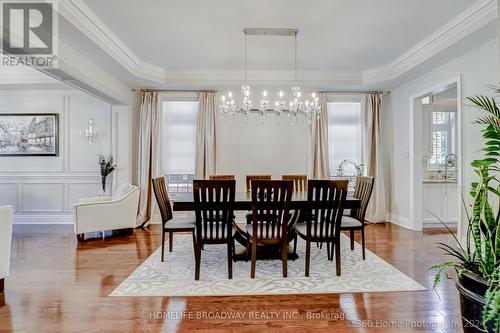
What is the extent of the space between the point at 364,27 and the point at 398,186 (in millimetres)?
3355

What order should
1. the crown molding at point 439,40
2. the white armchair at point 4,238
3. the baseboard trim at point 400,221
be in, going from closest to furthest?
1. the white armchair at point 4,238
2. the crown molding at point 439,40
3. the baseboard trim at point 400,221

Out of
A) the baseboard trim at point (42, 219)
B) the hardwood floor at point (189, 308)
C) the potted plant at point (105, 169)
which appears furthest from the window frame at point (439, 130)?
the baseboard trim at point (42, 219)

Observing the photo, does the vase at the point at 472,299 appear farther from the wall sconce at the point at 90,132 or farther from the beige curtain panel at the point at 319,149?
the wall sconce at the point at 90,132

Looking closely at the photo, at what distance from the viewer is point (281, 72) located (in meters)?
5.30

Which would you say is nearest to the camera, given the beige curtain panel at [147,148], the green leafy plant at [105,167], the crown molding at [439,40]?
the crown molding at [439,40]

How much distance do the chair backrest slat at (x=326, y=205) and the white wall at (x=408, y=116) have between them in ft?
5.10

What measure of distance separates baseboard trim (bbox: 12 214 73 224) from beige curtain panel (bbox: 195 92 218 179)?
9.58ft

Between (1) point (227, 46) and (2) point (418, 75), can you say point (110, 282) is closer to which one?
(1) point (227, 46)

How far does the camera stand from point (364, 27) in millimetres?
3605

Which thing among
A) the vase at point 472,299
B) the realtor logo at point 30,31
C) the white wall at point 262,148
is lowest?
the vase at point 472,299

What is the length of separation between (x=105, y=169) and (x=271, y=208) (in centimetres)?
404

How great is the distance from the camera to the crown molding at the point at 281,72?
10.0 ft

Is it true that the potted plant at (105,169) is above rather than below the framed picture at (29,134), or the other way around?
below

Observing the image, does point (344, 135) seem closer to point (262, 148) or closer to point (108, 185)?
point (262, 148)
